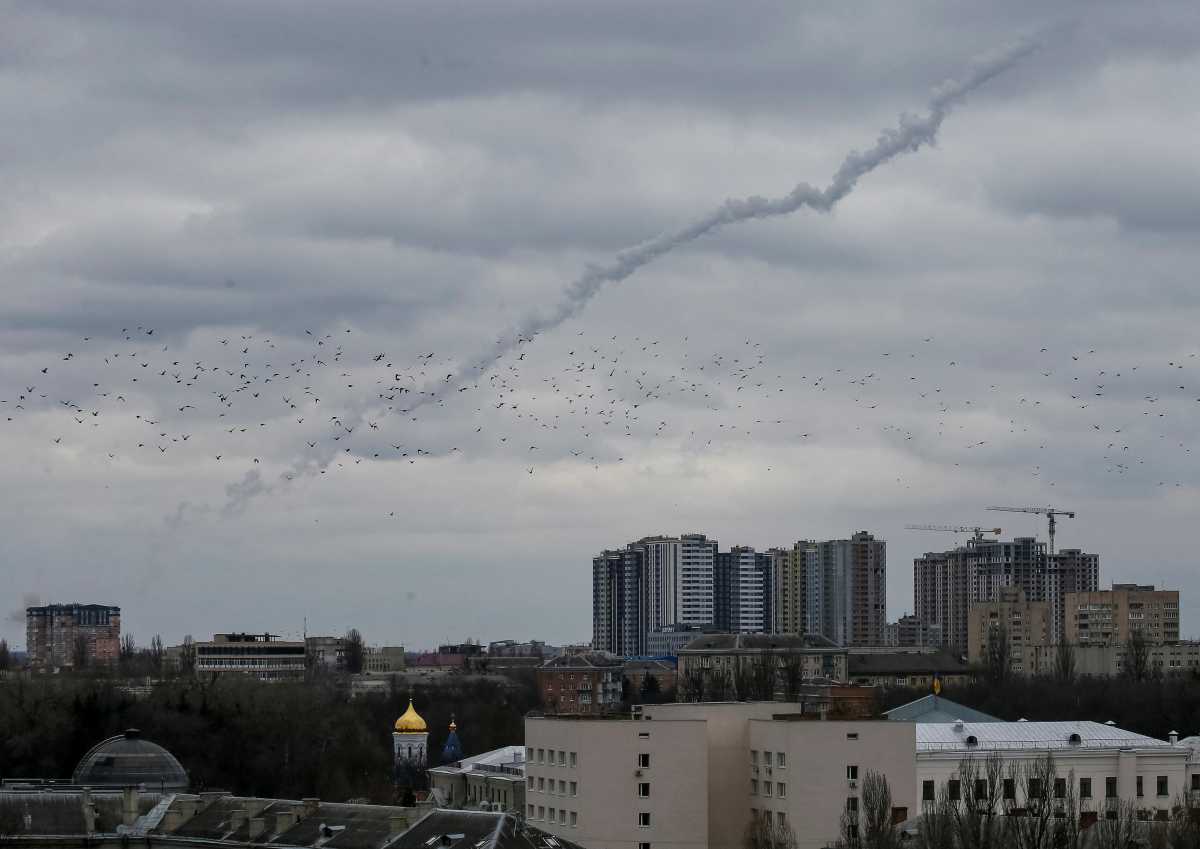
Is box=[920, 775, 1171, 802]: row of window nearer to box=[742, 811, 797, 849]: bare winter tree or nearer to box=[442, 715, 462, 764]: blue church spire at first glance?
Result: box=[742, 811, 797, 849]: bare winter tree

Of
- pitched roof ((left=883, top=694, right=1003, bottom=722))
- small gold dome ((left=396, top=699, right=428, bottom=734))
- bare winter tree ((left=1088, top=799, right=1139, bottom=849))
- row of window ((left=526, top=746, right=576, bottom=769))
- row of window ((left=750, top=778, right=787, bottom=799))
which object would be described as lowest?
small gold dome ((left=396, top=699, right=428, bottom=734))

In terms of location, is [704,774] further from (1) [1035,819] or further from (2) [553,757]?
(1) [1035,819]

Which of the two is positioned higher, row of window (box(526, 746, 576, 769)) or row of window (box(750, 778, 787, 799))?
row of window (box(526, 746, 576, 769))

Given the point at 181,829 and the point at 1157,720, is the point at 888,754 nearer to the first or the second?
the point at 181,829

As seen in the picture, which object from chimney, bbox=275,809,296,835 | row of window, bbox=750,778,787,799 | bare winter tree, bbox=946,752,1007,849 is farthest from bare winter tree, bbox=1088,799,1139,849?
chimney, bbox=275,809,296,835

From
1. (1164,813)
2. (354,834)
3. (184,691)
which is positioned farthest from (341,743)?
(1164,813)

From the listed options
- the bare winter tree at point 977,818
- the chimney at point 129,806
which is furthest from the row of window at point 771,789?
the chimney at point 129,806
